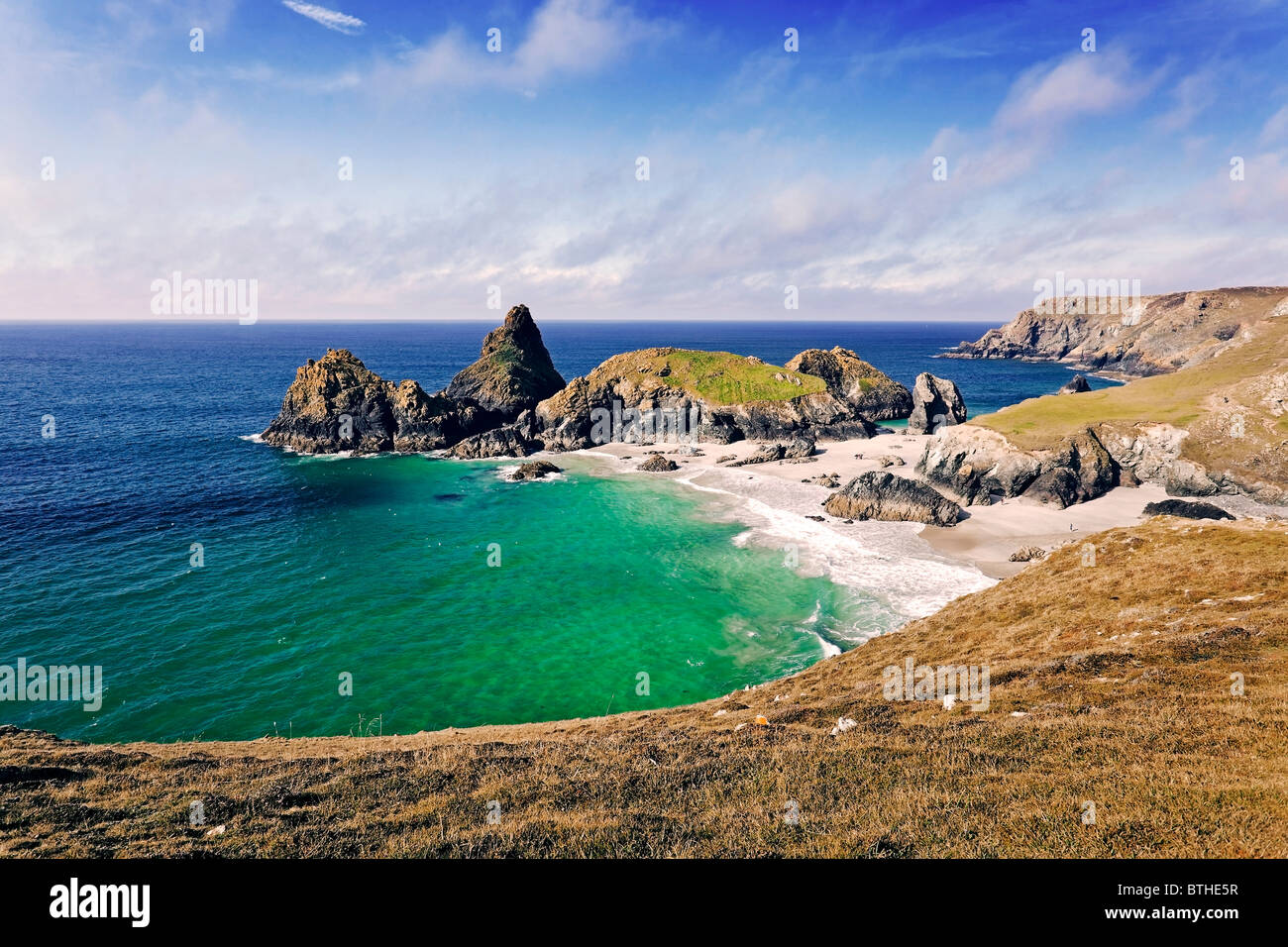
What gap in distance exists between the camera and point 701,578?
44750 millimetres

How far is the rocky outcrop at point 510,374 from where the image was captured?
97.8 metres

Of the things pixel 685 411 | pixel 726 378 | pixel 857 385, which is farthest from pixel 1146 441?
pixel 685 411

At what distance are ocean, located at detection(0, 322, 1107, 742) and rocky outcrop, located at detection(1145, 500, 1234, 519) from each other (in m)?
26.7

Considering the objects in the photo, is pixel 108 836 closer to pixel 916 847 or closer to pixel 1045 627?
pixel 916 847

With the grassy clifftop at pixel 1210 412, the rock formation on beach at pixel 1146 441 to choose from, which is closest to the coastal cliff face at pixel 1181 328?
the grassy clifftop at pixel 1210 412

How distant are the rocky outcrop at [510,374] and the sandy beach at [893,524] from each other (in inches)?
811

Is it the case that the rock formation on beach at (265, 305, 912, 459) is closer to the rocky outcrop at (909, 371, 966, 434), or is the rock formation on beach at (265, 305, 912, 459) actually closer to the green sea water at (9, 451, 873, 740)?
the rocky outcrop at (909, 371, 966, 434)

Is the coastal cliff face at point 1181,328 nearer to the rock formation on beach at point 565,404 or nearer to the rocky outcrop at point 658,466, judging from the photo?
the rock formation on beach at point 565,404

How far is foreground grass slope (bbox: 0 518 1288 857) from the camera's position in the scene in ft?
35.7

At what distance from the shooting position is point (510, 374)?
10044 cm

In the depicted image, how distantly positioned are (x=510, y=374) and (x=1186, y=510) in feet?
299

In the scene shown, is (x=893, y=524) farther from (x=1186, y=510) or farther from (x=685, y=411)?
(x=685, y=411)
